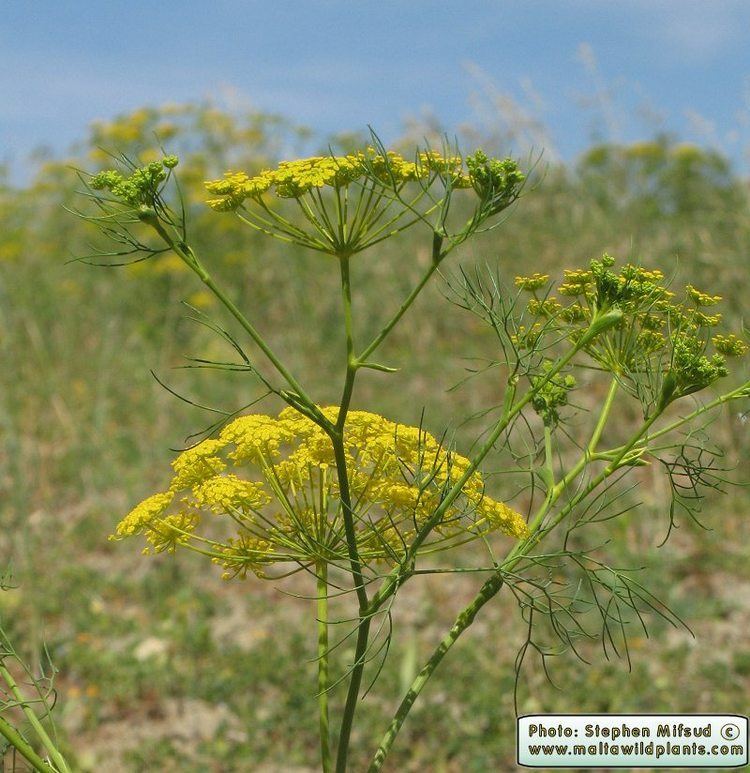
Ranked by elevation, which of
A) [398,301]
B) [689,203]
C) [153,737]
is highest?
[689,203]

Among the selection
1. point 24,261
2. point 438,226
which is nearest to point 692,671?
point 438,226

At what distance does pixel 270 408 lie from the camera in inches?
264

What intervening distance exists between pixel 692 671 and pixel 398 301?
4.65 metres

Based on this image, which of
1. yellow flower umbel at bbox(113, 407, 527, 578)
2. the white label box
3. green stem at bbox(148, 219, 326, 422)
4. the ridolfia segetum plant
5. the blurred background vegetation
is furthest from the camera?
the blurred background vegetation

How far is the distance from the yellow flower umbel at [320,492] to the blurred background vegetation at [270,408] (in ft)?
1.25

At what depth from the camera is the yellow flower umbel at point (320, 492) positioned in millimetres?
1482

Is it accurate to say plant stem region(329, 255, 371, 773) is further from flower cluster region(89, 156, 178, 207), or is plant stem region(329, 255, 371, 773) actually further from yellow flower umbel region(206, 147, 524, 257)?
flower cluster region(89, 156, 178, 207)

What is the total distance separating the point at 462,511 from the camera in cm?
154

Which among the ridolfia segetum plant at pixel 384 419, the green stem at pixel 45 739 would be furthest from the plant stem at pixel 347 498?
the green stem at pixel 45 739

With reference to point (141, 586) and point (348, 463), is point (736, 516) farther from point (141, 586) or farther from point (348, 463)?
point (348, 463)

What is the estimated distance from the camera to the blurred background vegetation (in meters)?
4.63

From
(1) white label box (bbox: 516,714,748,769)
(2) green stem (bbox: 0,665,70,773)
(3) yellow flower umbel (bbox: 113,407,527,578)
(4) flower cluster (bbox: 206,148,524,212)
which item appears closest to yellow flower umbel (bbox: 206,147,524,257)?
(4) flower cluster (bbox: 206,148,524,212)

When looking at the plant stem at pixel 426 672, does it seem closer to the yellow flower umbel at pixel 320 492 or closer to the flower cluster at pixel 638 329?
the yellow flower umbel at pixel 320 492

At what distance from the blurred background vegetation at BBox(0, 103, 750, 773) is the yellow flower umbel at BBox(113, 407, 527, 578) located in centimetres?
38
